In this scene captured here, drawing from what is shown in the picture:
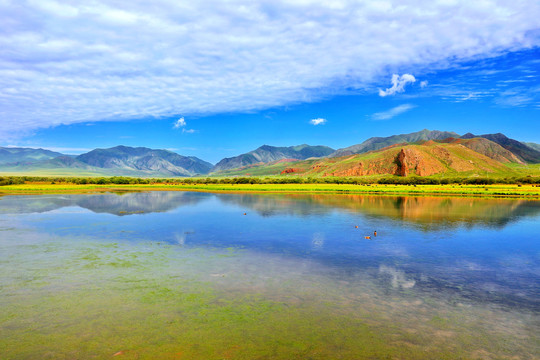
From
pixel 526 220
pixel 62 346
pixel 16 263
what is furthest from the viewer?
pixel 526 220

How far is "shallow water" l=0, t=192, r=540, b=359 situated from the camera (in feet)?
41.6

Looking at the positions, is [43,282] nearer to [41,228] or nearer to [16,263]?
[16,263]

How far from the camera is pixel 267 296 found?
17.8 m

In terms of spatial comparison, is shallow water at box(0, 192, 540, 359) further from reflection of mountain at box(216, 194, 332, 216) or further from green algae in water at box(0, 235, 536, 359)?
Answer: reflection of mountain at box(216, 194, 332, 216)

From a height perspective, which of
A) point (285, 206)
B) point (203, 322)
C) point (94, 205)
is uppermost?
point (94, 205)

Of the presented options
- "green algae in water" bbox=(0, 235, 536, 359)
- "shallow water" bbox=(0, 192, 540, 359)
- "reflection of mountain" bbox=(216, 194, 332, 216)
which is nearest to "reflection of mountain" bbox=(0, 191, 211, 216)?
"reflection of mountain" bbox=(216, 194, 332, 216)

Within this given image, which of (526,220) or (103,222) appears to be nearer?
(103,222)

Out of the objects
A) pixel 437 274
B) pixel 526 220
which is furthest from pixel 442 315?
pixel 526 220

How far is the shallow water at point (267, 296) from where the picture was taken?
12.7 meters

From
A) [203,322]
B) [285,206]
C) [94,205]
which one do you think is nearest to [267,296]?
[203,322]

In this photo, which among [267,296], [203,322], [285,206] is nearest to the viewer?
[203,322]

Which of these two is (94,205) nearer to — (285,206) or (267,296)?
(285,206)

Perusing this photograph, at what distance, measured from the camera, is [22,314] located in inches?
604

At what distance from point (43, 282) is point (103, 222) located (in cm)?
2774
